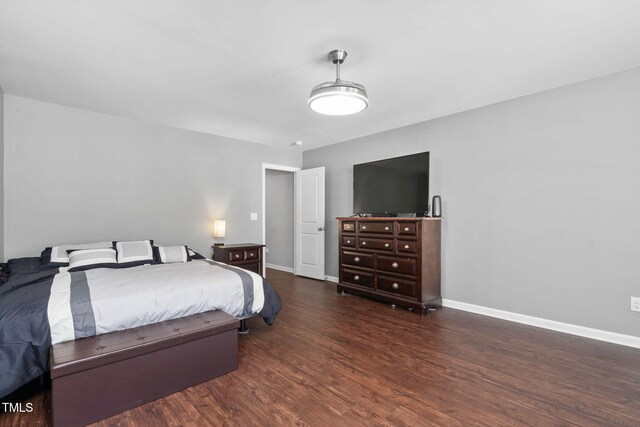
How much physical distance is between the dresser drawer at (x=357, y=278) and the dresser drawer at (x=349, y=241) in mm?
376

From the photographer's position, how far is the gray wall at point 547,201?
2.84 m

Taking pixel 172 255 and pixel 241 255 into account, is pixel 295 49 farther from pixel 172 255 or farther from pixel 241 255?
pixel 241 255

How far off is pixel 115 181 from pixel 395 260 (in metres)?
3.77

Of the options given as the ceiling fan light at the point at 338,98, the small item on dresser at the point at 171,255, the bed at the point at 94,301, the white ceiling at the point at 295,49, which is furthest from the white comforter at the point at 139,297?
the white ceiling at the point at 295,49

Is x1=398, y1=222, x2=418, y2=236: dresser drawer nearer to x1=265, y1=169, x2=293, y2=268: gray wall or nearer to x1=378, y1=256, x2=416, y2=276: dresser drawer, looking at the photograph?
x1=378, y1=256, x2=416, y2=276: dresser drawer

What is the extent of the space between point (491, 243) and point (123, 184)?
4.69 m

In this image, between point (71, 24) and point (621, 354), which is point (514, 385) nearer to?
point (621, 354)

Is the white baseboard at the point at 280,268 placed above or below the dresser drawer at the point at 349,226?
below

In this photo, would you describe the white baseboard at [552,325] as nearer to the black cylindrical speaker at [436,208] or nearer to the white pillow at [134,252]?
the black cylindrical speaker at [436,208]

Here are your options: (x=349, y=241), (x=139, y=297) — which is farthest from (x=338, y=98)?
(x=349, y=241)

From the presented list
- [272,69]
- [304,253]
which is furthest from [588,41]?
[304,253]

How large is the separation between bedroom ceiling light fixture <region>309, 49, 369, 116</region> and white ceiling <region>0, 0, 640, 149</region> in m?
0.11

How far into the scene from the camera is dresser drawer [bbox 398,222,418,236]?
3783 mm

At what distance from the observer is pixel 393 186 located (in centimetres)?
426
